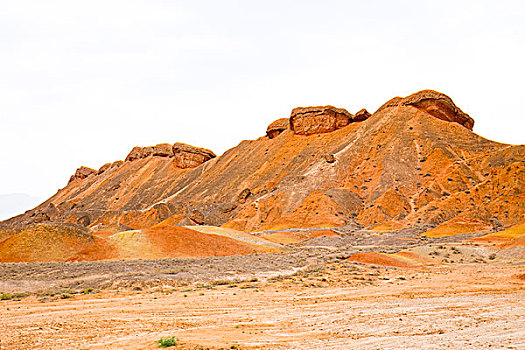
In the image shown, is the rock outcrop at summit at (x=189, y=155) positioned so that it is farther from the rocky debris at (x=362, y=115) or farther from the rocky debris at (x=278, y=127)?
the rocky debris at (x=362, y=115)

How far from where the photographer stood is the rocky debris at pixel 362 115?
3059 inches

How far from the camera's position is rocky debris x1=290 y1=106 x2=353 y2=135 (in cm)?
7800

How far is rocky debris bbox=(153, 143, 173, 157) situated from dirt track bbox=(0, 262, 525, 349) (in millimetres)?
93061

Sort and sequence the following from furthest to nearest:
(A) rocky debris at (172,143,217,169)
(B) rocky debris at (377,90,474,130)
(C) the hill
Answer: (A) rocky debris at (172,143,217,169)
(B) rocky debris at (377,90,474,130)
(C) the hill

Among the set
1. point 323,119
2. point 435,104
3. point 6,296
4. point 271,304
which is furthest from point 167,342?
point 323,119

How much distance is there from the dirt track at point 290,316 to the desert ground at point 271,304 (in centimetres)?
3

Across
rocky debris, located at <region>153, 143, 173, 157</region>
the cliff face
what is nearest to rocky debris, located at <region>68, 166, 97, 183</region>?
rocky debris, located at <region>153, 143, 173, 157</region>

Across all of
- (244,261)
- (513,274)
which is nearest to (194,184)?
(244,261)

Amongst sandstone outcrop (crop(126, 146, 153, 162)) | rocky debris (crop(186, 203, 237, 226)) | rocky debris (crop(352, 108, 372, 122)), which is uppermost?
sandstone outcrop (crop(126, 146, 153, 162))

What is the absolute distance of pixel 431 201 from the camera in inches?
1991

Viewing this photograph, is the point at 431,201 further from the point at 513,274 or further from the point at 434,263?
the point at 513,274

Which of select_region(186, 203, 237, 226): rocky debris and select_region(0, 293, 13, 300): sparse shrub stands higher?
select_region(186, 203, 237, 226): rocky debris

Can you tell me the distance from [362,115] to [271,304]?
67.0 meters

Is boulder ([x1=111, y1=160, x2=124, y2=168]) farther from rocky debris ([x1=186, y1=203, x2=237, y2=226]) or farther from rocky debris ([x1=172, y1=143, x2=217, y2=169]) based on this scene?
rocky debris ([x1=186, y1=203, x2=237, y2=226])
